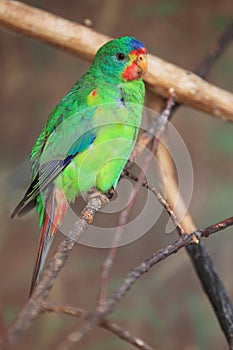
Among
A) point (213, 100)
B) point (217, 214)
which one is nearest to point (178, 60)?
point (217, 214)

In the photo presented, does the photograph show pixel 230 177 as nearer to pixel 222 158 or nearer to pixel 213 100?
pixel 222 158

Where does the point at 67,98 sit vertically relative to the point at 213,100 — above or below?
below

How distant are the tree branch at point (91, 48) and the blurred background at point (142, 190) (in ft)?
2.12

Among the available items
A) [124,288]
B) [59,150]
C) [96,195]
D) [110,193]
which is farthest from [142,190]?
[124,288]

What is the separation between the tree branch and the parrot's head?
13cm

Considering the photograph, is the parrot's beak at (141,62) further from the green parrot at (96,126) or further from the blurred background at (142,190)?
the blurred background at (142,190)

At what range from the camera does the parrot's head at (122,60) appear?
50.1 inches

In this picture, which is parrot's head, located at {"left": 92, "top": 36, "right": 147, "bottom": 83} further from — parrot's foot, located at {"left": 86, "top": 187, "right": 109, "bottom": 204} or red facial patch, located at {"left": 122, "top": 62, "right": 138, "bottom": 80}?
parrot's foot, located at {"left": 86, "top": 187, "right": 109, "bottom": 204}

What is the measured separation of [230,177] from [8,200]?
2.49ft

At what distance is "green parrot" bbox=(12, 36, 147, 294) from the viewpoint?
1267mm

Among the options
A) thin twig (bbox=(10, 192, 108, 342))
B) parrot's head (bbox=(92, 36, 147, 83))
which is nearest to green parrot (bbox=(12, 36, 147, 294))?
parrot's head (bbox=(92, 36, 147, 83))

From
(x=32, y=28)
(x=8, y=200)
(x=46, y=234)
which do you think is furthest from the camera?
(x=8, y=200)

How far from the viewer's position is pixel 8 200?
6.75 feet

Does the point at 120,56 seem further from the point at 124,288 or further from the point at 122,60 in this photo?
the point at 124,288
